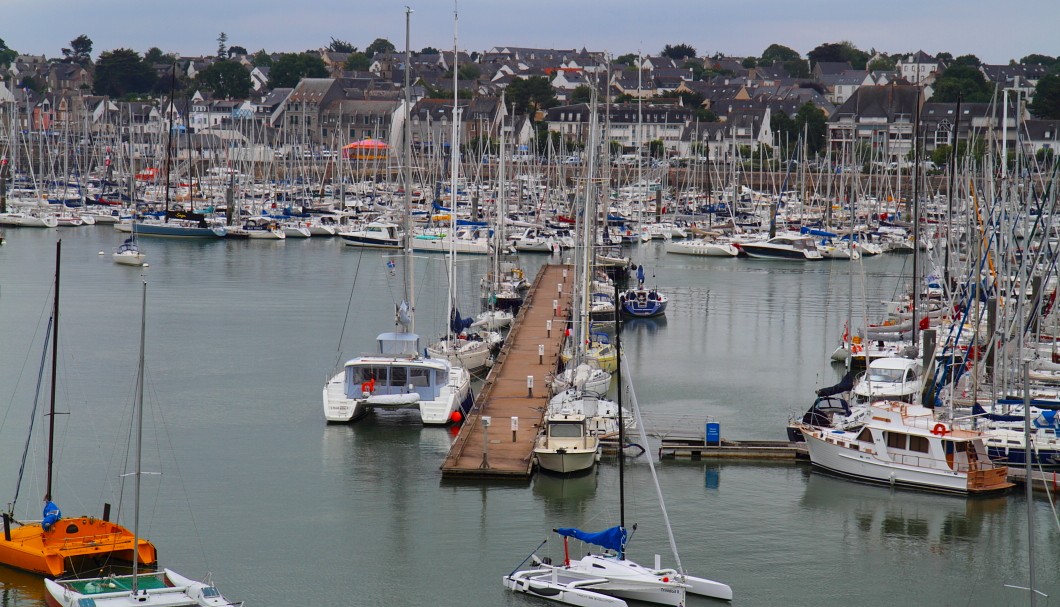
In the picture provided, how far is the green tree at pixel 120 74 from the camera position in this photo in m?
195

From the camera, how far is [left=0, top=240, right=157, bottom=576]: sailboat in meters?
23.6

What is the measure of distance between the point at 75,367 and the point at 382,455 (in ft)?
52.4

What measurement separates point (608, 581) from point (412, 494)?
25.2ft

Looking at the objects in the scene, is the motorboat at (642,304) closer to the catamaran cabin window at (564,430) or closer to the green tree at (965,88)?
the catamaran cabin window at (564,430)

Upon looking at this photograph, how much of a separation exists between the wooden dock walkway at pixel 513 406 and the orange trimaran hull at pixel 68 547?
7756 mm

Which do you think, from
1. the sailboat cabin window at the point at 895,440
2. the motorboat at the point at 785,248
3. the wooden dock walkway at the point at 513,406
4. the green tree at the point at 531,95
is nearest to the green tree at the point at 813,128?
the green tree at the point at 531,95

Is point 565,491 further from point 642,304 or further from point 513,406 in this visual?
point 642,304

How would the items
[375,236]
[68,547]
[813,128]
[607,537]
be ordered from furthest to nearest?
[813,128] < [375,236] < [68,547] < [607,537]

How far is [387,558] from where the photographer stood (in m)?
25.8

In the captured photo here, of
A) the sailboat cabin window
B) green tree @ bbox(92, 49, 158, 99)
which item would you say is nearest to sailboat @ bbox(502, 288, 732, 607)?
the sailboat cabin window

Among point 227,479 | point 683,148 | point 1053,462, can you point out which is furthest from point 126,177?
point 1053,462

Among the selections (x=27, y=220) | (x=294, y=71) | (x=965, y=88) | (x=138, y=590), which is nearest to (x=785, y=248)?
(x=27, y=220)

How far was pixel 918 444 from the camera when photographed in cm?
2983

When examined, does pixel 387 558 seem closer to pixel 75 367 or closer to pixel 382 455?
pixel 382 455
